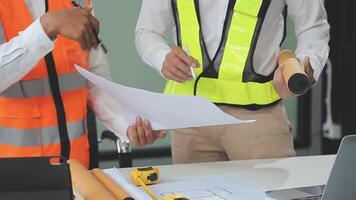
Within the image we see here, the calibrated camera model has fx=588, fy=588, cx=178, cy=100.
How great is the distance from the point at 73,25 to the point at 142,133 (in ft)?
1.29

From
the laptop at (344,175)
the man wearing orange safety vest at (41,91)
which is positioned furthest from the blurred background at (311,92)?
the laptop at (344,175)

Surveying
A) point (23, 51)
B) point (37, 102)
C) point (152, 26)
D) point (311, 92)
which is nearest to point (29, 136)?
point (37, 102)

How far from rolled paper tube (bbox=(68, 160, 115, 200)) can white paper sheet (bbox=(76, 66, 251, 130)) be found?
223mm

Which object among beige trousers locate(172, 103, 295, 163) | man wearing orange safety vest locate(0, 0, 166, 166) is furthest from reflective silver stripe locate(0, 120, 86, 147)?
beige trousers locate(172, 103, 295, 163)

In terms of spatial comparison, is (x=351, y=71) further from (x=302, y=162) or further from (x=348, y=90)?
(x=302, y=162)

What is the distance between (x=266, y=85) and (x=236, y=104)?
117 millimetres

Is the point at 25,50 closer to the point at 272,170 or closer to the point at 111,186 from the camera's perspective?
the point at 111,186

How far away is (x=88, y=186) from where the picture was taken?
1.44 m

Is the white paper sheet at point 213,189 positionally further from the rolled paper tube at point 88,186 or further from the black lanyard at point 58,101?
the black lanyard at point 58,101

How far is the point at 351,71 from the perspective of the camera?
3.70 meters

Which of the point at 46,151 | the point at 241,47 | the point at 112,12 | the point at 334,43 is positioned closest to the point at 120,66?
the point at 112,12

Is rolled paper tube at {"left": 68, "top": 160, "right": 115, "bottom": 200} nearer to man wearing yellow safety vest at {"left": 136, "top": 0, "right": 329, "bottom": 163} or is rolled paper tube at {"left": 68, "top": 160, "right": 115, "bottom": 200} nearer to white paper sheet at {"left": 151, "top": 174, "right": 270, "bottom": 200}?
white paper sheet at {"left": 151, "top": 174, "right": 270, "bottom": 200}

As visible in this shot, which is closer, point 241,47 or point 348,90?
point 241,47

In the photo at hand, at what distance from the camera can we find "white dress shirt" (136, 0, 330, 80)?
196 centimetres
